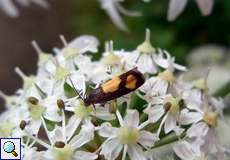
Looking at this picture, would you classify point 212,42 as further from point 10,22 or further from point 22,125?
point 10,22

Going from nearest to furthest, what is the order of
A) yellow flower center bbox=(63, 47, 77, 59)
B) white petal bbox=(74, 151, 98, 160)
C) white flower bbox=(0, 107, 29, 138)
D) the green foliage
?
white petal bbox=(74, 151, 98, 160) → white flower bbox=(0, 107, 29, 138) → yellow flower center bbox=(63, 47, 77, 59) → the green foliage

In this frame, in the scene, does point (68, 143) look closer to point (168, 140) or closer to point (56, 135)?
point (56, 135)

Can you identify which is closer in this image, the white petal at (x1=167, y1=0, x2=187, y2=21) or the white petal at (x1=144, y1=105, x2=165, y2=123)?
the white petal at (x1=144, y1=105, x2=165, y2=123)

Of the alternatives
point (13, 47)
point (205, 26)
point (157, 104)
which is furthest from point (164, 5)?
point (13, 47)

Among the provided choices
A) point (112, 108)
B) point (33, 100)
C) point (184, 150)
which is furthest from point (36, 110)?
point (184, 150)

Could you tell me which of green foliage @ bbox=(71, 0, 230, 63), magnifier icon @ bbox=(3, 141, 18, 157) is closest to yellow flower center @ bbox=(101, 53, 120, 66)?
magnifier icon @ bbox=(3, 141, 18, 157)

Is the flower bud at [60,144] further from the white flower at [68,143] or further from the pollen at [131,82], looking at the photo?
the pollen at [131,82]

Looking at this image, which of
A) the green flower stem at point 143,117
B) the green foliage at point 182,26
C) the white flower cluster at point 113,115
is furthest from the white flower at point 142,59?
the green foliage at point 182,26

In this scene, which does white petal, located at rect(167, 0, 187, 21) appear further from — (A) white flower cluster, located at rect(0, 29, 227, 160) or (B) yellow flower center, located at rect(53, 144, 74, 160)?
(B) yellow flower center, located at rect(53, 144, 74, 160)
